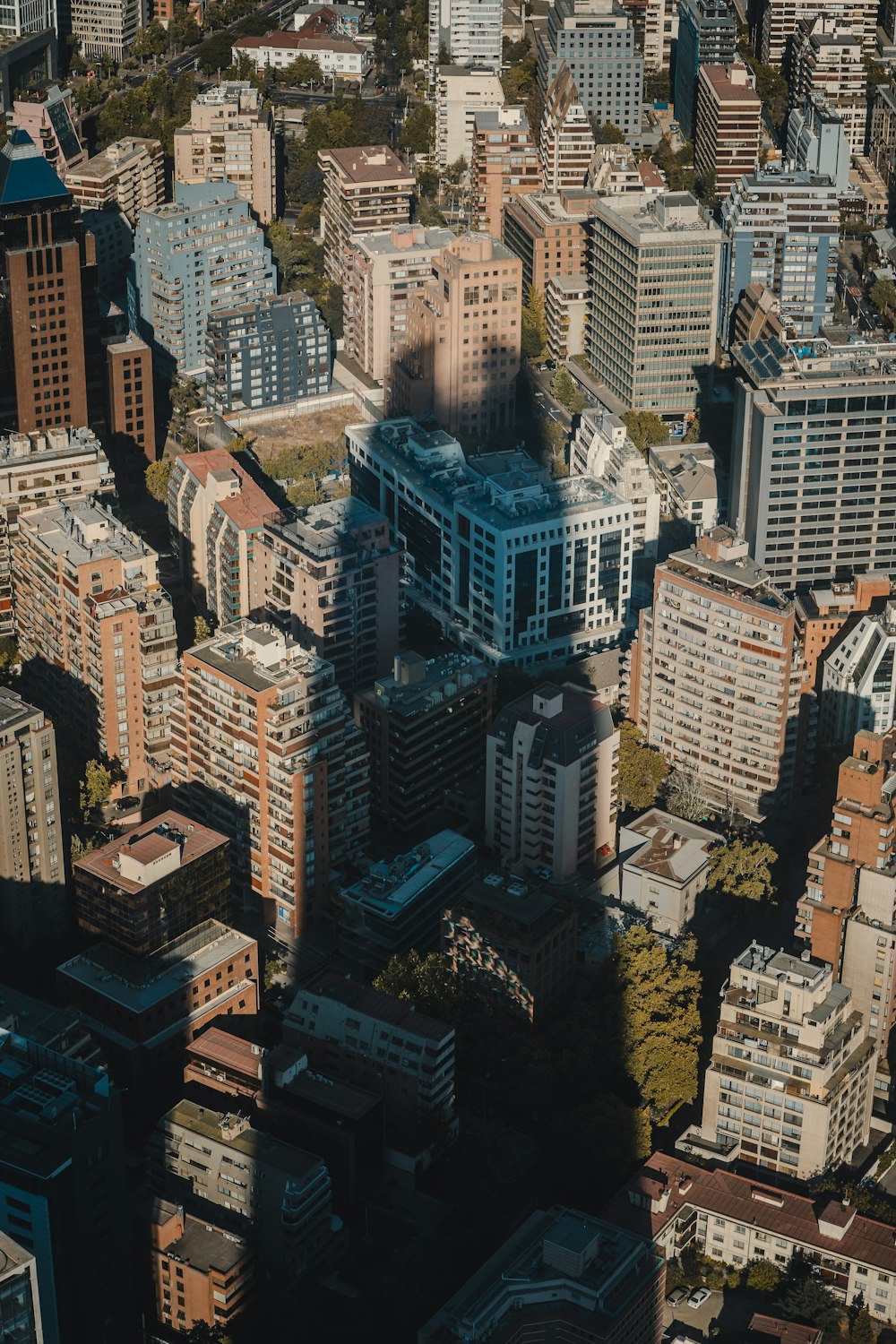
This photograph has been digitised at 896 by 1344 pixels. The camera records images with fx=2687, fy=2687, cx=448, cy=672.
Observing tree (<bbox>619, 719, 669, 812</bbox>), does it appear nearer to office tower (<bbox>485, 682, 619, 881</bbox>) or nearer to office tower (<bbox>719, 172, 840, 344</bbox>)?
office tower (<bbox>485, 682, 619, 881</bbox>)

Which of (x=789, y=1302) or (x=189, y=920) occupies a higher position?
(x=189, y=920)

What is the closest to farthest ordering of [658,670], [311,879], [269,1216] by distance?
1. [269,1216]
2. [311,879]
3. [658,670]

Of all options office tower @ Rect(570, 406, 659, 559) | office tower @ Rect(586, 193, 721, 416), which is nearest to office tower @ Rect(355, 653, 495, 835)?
office tower @ Rect(570, 406, 659, 559)

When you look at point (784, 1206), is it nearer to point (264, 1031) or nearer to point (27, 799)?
point (264, 1031)

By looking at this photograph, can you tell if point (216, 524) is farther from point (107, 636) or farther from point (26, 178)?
→ point (26, 178)

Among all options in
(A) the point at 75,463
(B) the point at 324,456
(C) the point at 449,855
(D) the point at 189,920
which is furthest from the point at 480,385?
(D) the point at 189,920

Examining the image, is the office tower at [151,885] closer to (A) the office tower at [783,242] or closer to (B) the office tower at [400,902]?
(B) the office tower at [400,902]
